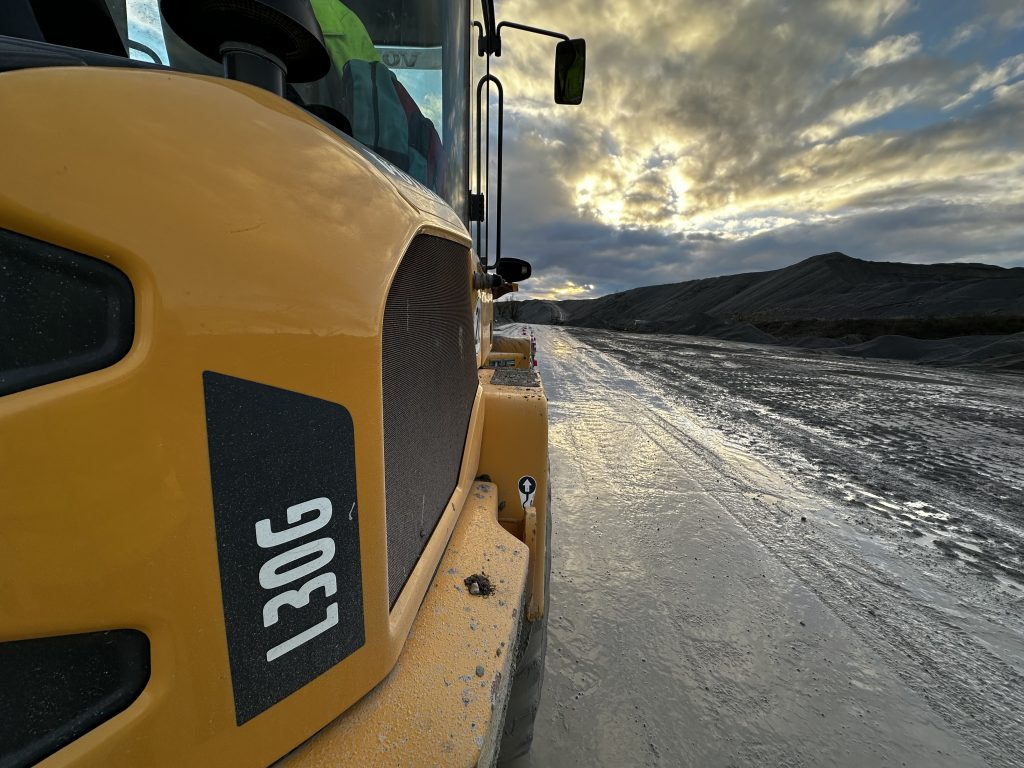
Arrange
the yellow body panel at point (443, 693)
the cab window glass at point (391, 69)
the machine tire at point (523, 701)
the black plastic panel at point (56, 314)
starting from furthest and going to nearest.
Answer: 1. the cab window glass at point (391, 69)
2. the machine tire at point (523, 701)
3. the yellow body panel at point (443, 693)
4. the black plastic panel at point (56, 314)

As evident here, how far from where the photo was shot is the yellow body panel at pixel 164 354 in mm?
475

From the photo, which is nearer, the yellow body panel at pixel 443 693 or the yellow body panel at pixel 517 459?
the yellow body panel at pixel 443 693

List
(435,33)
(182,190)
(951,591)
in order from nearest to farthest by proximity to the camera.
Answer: (182,190) < (435,33) < (951,591)

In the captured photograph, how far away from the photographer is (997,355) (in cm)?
1384

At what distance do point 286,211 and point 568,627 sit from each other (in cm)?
252

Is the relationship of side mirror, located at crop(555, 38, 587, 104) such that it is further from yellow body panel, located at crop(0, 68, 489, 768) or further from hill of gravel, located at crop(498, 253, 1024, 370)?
hill of gravel, located at crop(498, 253, 1024, 370)

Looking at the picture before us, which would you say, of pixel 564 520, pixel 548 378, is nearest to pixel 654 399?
pixel 548 378

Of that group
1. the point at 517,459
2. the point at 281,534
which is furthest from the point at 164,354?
the point at 517,459

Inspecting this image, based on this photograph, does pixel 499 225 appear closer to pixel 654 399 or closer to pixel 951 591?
pixel 951 591

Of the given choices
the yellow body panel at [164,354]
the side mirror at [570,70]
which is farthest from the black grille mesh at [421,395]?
the side mirror at [570,70]

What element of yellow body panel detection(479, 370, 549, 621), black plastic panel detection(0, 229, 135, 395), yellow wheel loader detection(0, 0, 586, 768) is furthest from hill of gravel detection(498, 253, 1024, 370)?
black plastic panel detection(0, 229, 135, 395)

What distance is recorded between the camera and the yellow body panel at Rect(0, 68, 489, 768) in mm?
475

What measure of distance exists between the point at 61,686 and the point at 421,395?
0.80 meters

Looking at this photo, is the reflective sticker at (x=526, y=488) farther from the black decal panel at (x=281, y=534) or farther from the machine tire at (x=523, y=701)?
the black decal panel at (x=281, y=534)
